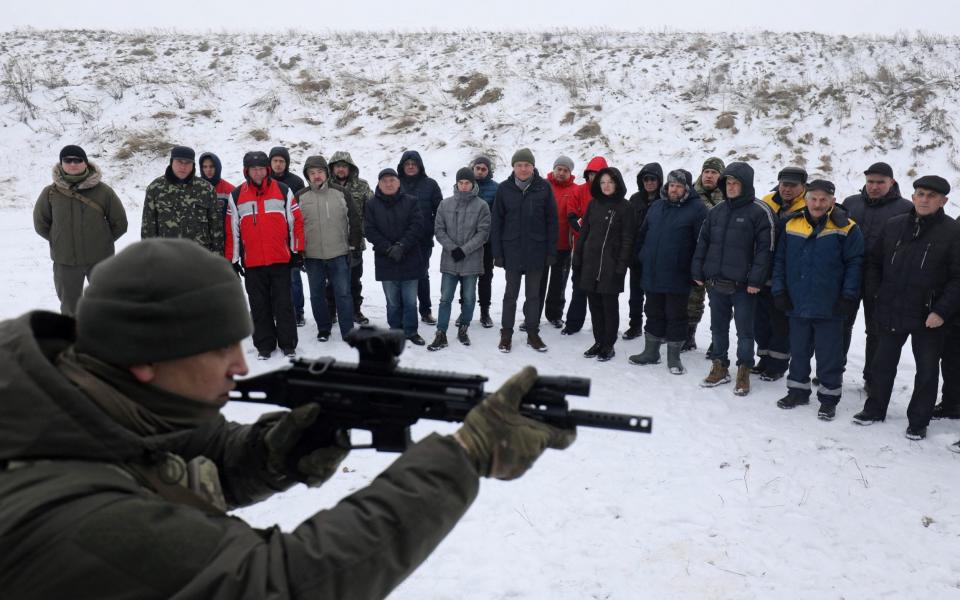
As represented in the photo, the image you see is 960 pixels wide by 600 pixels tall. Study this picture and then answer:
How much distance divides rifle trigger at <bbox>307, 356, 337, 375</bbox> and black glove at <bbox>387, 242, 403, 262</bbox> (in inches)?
213

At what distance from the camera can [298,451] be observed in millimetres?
2049

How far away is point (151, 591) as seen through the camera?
3.78 feet

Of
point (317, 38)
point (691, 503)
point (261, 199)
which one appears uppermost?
point (317, 38)

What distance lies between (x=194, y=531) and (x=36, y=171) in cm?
2035

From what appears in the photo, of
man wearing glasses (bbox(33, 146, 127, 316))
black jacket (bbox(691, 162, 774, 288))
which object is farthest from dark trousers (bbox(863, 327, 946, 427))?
man wearing glasses (bbox(33, 146, 127, 316))

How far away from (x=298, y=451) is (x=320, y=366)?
0.93 ft

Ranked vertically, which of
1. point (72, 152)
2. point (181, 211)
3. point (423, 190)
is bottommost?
point (181, 211)

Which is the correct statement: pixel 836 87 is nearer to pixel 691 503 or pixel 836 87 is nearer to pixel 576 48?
pixel 576 48

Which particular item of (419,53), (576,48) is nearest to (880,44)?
(576,48)

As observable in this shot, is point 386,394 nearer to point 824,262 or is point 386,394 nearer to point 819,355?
point 824,262

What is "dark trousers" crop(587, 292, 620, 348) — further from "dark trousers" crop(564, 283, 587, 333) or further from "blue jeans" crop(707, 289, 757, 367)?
"blue jeans" crop(707, 289, 757, 367)

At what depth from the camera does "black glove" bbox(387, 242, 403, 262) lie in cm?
738

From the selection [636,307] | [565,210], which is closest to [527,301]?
[565,210]

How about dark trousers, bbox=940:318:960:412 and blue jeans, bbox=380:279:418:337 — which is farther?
blue jeans, bbox=380:279:418:337
